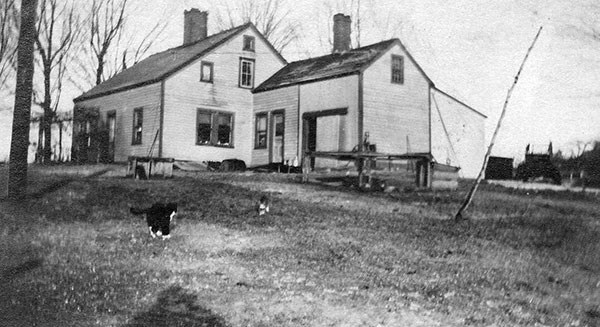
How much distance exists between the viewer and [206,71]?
25969mm

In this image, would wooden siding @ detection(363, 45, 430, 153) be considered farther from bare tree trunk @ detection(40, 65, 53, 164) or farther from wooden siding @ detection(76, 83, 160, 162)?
bare tree trunk @ detection(40, 65, 53, 164)

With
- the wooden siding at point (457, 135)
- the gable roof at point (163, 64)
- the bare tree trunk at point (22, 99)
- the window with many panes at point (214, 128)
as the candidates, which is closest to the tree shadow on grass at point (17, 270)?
the bare tree trunk at point (22, 99)

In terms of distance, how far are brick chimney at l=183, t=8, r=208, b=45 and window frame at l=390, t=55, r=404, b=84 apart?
38.2ft

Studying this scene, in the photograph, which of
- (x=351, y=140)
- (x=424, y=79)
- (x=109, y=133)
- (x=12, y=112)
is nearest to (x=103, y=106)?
(x=109, y=133)

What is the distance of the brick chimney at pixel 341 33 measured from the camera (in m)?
27.1

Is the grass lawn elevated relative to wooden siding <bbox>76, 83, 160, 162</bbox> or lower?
lower

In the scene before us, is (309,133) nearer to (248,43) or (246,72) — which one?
(246,72)

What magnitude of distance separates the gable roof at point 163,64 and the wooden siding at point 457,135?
26.9 feet

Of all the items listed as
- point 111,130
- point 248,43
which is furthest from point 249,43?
point 111,130

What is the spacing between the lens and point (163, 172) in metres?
15.9

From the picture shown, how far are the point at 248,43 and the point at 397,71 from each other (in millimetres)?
7376

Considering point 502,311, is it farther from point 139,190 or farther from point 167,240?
point 139,190

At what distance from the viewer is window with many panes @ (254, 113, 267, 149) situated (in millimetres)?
26469

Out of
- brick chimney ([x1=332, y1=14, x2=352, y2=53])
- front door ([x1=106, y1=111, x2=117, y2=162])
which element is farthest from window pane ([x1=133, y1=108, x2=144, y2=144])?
brick chimney ([x1=332, y1=14, x2=352, y2=53])
